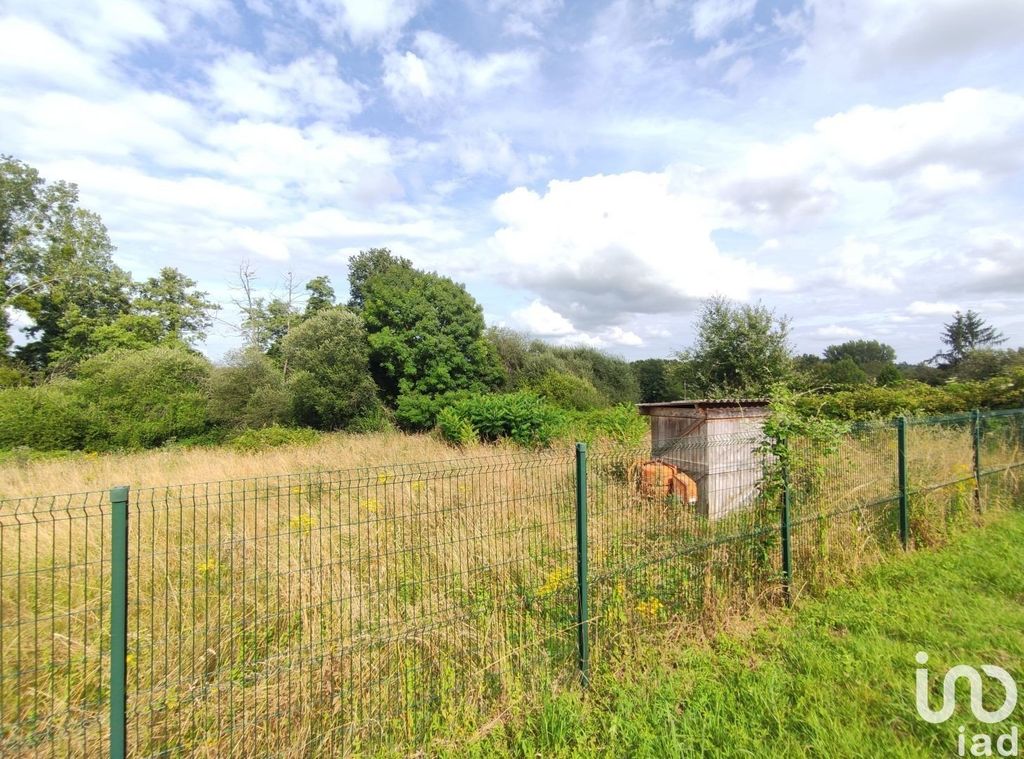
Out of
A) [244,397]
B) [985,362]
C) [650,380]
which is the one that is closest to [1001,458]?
[244,397]

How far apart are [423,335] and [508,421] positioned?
7.03m

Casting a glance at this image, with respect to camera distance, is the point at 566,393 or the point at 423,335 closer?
the point at 423,335

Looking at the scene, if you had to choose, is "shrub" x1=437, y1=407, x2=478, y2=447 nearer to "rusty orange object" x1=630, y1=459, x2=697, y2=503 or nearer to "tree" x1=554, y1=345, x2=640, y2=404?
"rusty orange object" x1=630, y1=459, x2=697, y2=503

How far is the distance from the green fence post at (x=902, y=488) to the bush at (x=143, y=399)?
1951 centimetres

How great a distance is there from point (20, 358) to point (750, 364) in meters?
32.2

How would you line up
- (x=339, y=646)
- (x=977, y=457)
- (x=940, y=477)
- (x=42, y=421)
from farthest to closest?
(x=42, y=421)
(x=977, y=457)
(x=940, y=477)
(x=339, y=646)

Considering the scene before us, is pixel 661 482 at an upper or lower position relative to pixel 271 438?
upper

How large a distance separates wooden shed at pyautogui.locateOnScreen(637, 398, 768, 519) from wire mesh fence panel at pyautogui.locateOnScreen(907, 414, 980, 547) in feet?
5.78

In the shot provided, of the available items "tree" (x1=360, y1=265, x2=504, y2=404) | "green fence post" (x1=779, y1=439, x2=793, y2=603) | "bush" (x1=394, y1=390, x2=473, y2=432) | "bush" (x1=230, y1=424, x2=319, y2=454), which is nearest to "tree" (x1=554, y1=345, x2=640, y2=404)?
"tree" (x1=360, y1=265, x2=504, y2=404)

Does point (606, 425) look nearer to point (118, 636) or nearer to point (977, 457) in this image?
point (977, 457)

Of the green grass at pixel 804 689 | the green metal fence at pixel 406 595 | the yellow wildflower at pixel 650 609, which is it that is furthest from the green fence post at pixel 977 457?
the yellow wildflower at pixel 650 609


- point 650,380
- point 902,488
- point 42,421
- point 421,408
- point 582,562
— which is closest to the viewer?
point 582,562

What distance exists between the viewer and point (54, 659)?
9.57 ft

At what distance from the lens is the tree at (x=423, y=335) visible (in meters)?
19.6
